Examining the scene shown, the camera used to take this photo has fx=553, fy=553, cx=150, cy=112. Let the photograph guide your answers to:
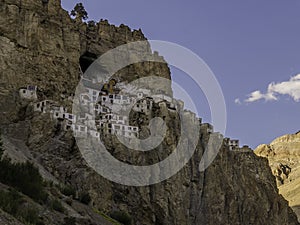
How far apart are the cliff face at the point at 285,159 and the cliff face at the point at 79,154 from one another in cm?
5586

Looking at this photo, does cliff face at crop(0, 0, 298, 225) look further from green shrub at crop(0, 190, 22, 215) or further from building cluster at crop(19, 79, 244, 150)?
green shrub at crop(0, 190, 22, 215)

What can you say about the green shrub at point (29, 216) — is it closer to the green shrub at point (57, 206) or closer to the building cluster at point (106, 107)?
the green shrub at point (57, 206)

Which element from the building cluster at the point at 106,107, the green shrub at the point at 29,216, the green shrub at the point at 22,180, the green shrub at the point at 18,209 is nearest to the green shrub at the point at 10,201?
the green shrub at the point at 18,209

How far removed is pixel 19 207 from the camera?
20516 mm

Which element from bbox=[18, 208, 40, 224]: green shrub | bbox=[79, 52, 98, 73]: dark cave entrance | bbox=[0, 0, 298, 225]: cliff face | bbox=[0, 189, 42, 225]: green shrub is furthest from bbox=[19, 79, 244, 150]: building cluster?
bbox=[18, 208, 40, 224]: green shrub

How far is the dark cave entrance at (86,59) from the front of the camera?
242 feet

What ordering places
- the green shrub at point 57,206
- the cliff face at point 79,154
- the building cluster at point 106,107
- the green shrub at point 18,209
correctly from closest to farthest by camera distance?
the green shrub at point 18,209 < the green shrub at point 57,206 < the cliff face at point 79,154 < the building cluster at point 106,107

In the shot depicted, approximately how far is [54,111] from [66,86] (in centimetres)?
916

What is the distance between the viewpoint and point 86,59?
7419 cm

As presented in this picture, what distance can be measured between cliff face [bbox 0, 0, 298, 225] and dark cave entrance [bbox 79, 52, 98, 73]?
134 mm

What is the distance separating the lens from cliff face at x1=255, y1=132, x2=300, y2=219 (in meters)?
135

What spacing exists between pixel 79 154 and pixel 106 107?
44.0 ft

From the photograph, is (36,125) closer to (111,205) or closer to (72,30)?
(111,205)

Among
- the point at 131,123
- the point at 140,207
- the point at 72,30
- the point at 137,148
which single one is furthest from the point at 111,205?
the point at 72,30
